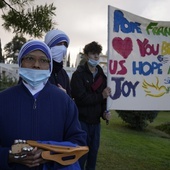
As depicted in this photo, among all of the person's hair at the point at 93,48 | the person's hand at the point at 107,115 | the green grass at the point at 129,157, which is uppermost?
the person's hair at the point at 93,48

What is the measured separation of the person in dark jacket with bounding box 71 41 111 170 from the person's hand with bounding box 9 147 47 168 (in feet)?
6.31

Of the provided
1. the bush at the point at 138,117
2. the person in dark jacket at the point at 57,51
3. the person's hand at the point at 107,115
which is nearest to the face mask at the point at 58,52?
the person in dark jacket at the point at 57,51

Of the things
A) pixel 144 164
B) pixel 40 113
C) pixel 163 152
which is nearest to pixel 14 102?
pixel 40 113

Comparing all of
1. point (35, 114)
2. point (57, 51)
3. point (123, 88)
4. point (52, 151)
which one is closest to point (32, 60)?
point (35, 114)

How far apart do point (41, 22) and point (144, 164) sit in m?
3.55

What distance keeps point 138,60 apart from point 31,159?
8.97 feet

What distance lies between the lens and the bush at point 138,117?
1152 centimetres

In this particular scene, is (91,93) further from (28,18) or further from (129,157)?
(129,157)

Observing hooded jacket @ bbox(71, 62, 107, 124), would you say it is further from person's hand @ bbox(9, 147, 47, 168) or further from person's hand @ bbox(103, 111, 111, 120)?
person's hand @ bbox(9, 147, 47, 168)

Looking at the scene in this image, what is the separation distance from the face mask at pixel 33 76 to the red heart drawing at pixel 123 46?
219 cm

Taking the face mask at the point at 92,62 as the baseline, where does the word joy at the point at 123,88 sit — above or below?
below

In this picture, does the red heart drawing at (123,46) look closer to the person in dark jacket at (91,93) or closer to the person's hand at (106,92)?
the person in dark jacket at (91,93)

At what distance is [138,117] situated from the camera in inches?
468

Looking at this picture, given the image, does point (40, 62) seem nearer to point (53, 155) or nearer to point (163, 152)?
point (53, 155)
